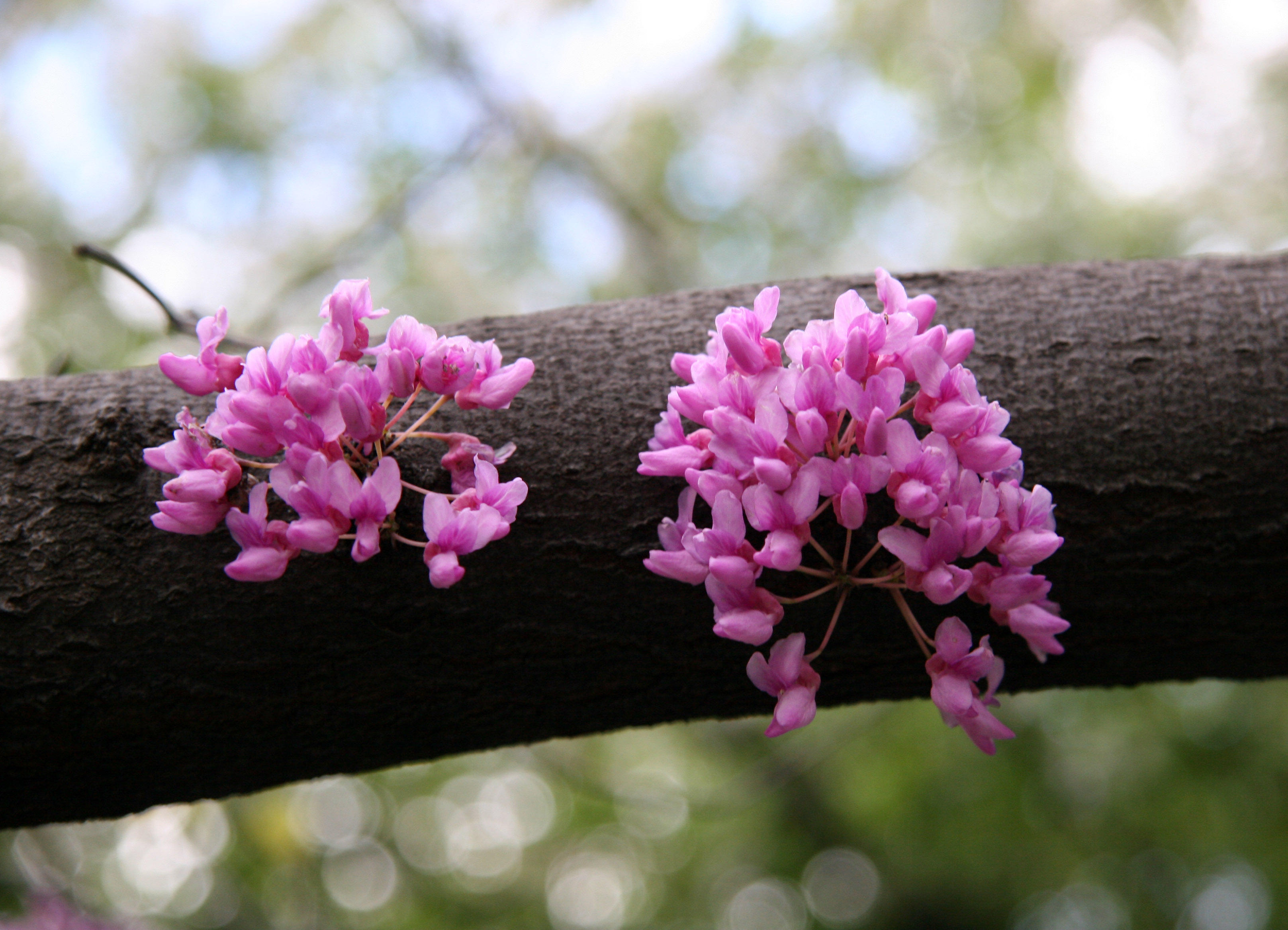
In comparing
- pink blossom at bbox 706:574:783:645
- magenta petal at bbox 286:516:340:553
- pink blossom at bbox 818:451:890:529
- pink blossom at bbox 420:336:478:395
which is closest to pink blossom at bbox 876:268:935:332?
pink blossom at bbox 818:451:890:529

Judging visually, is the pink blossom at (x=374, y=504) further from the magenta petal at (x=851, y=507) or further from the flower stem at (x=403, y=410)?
the magenta petal at (x=851, y=507)

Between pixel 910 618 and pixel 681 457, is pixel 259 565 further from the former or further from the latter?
pixel 910 618

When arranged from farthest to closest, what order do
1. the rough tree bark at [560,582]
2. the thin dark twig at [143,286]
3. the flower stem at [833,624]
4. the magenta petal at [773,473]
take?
the thin dark twig at [143,286] < the rough tree bark at [560,582] < the flower stem at [833,624] < the magenta petal at [773,473]

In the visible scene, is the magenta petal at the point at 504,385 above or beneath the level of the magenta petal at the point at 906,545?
above

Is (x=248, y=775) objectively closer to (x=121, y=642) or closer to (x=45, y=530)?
(x=121, y=642)

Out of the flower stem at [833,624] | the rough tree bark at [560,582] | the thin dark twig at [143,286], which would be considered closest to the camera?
the flower stem at [833,624]

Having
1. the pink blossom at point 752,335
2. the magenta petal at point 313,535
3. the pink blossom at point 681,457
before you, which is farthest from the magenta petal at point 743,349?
the magenta petal at point 313,535
